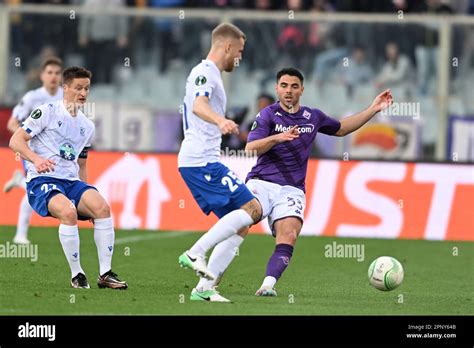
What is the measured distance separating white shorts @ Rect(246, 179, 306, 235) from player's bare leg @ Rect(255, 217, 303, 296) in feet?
0.23

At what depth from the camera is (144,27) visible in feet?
74.4

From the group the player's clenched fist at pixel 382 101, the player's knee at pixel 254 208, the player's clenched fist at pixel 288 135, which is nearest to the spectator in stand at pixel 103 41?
the player's clenched fist at pixel 382 101

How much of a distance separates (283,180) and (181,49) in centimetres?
1093

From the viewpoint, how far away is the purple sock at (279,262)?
11.6m

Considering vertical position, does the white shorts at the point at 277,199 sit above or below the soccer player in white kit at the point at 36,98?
below

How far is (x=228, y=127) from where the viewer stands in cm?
963

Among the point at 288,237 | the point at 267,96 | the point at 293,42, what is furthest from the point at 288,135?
the point at 293,42

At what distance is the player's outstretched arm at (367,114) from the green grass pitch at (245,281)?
1614mm

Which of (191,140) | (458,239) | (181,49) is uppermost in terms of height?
(181,49)

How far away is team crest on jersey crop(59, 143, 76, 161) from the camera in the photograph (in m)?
11.9

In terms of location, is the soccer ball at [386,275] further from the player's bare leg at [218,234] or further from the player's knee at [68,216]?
the player's knee at [68,216]

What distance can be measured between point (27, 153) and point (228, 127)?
249cm
